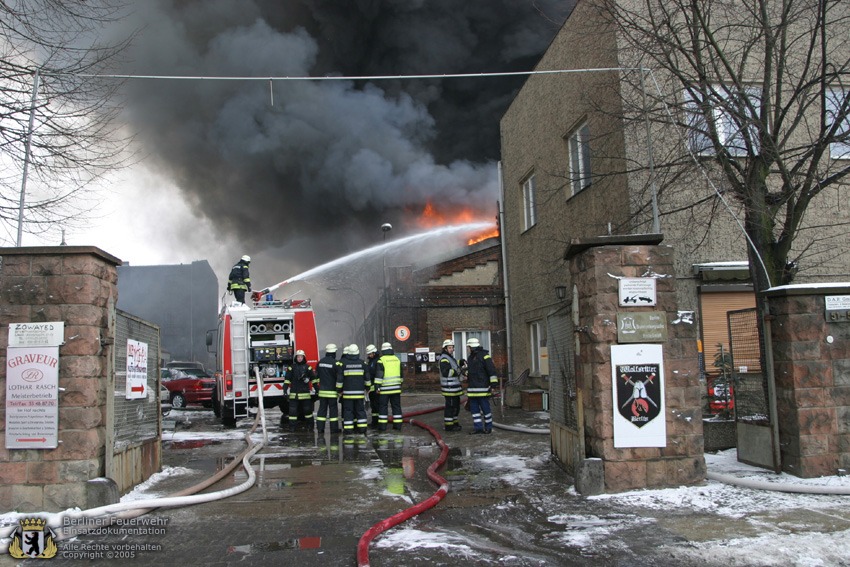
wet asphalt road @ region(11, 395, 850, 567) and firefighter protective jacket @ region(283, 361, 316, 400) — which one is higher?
firefighter protective jacket @ region(283, 361, 316, 400)

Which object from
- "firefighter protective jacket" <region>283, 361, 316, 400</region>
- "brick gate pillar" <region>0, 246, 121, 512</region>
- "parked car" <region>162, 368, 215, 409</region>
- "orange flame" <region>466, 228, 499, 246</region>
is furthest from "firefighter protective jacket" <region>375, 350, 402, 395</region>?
"orange flame" <region>466, 228, 499, 246</region>

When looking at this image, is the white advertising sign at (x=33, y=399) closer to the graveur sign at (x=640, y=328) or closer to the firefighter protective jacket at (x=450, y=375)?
the graveur sign at (x=640, y=328)

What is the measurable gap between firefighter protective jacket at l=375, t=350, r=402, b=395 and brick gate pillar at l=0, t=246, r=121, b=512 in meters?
6.82

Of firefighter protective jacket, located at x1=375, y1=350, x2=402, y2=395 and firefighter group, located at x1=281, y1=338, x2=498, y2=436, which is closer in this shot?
firefighter group, located at x1=281, y1=338, x2=498, y2=436

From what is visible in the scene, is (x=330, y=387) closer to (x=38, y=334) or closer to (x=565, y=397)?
(x=565, y=397)

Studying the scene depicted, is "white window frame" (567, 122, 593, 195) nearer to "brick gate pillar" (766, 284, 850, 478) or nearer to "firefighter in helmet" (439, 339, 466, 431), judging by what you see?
"firefighter in helmet" (439, 339, 466, 431)

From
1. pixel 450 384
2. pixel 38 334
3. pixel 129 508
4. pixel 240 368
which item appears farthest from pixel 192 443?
pixel 129 508

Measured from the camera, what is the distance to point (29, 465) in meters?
6.19

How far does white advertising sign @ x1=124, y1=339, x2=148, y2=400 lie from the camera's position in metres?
7.38

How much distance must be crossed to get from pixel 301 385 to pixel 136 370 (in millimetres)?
6597

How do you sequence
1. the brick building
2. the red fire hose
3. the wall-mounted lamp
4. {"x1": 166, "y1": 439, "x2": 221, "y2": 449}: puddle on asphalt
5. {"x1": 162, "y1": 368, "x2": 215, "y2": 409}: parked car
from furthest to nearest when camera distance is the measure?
1. the brick building
2. {"x1": 162, "y1": 368, "x2": 215, "y2": 409}: parked car
3. the wall-mounted lamp
4. {"x1": 166, "y1": 439, "x2": 221, "y2": 449}: puddle on asphalt
5. the red fire hose

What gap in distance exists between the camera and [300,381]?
14094 mm

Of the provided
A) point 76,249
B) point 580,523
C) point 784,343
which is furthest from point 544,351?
point 76,249

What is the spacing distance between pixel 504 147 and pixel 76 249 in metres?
14.7
